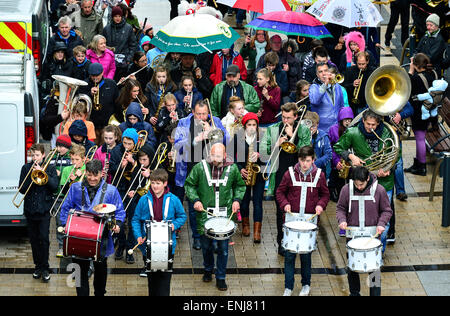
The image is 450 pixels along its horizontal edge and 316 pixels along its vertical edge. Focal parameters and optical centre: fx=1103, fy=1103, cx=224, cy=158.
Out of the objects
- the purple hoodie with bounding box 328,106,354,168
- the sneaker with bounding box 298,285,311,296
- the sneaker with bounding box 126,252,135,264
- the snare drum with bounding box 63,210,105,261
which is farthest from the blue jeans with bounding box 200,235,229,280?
the purple hoodie with bounding box 328,106,354,168

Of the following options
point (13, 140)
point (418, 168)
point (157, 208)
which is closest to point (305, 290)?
point (157, 208)

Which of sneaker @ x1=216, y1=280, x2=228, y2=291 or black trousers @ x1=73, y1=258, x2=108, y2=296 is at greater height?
black trousers @ x1=73, y1=258, x2=108, y2=296

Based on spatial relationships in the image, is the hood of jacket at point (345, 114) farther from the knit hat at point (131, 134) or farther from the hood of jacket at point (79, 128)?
the hood of jacket at point (79, 128)

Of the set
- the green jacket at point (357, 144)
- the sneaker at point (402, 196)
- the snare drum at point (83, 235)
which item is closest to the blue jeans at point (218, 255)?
the snare drum at point (83, 235)

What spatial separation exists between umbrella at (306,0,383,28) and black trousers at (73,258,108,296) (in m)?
6.56

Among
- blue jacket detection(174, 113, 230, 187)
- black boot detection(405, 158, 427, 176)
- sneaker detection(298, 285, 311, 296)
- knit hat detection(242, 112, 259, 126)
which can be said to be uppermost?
knit hat detection(242, 112, 259, 126)

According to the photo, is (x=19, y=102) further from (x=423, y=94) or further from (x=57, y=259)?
(x=423, y=94)

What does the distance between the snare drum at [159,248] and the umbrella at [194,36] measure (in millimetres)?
4762

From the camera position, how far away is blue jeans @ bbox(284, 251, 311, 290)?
1341cm

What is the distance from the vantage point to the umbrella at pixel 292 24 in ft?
57.7

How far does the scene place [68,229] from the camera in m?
12.4

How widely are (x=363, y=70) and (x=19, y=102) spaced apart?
5573 millimetres

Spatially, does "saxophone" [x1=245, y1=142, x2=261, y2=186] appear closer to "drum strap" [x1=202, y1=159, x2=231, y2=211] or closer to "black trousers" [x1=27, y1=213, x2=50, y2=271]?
"drum strap" [x1=202, y1=159, x2=231, y2=211]

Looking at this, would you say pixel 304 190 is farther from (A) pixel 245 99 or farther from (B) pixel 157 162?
(A) pixel 245 99
